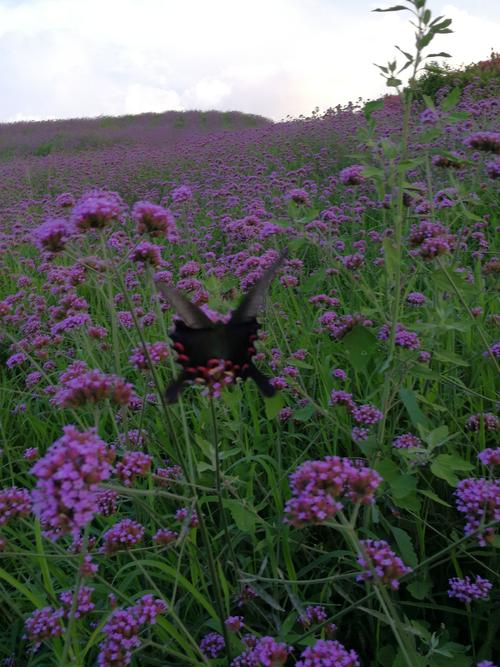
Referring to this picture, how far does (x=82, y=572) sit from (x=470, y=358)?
87.5 inches

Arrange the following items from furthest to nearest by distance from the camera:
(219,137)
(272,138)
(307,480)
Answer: (219,137) → (272,138) → (307,480)

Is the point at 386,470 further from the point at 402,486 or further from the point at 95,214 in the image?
the point at 95,214

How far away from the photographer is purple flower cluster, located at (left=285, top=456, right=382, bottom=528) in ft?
3.58

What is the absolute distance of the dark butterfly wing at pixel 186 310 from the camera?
1.07m

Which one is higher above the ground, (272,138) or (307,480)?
(272,138)

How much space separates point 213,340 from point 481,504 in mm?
952

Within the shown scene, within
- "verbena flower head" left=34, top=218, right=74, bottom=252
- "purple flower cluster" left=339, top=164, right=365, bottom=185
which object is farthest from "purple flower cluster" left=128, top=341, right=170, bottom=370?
"purple flower cluster" left=339, top=164, right=365, bottom=185

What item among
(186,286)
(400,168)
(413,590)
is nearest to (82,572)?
(413,590)

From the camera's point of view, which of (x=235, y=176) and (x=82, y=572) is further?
(x=235, y=176)

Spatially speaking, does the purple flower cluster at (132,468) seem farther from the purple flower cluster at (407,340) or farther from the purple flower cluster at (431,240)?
the purple flower cluster at (431,240)

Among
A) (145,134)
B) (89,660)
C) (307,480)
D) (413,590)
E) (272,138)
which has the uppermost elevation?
(145,134)

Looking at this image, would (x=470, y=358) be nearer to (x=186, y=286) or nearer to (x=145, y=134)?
(x=186, y=286)

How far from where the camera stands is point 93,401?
1388 mm

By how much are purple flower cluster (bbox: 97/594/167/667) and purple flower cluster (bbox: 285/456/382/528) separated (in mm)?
595
